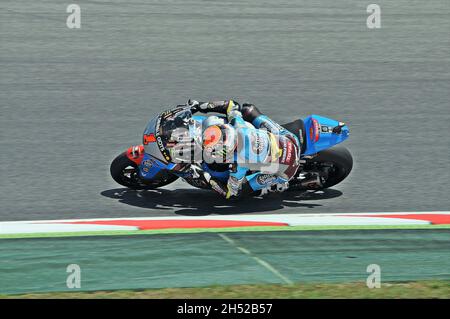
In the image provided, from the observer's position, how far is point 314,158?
38.9 ft

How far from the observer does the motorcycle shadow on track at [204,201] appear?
11633 mm

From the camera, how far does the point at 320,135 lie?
11.7m

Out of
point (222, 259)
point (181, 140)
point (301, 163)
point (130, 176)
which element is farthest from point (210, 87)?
point (222, 259)

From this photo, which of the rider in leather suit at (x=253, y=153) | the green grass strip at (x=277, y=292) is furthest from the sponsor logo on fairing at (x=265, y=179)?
the green grass strip at (x=277, y=292)

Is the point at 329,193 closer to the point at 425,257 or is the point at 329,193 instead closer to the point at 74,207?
the point at 425,257

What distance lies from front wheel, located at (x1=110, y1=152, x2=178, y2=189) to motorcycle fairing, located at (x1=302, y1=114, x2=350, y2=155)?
1.55 metres

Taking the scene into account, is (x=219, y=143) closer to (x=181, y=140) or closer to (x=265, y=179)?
(x=181, y=140)

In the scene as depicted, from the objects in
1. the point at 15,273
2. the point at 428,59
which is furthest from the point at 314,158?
the point at 428,59

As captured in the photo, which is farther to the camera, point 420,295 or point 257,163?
point 257,163

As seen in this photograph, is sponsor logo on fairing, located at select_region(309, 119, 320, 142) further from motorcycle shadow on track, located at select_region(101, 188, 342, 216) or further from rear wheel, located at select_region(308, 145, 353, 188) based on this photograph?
motorcycle shadow on track, located at select_region(101, 188, 342, 216)

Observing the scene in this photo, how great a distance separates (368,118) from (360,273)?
176 inches

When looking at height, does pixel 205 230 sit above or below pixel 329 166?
below

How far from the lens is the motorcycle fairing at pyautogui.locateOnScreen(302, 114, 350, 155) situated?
1173cm

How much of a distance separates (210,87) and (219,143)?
3991 mm
